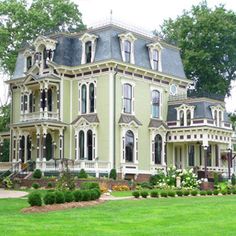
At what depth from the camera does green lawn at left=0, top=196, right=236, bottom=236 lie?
14711 millimetres

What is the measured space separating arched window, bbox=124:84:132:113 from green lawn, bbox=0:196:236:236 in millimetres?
17540

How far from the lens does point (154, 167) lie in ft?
136

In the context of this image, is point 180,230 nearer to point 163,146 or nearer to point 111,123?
point 111,123

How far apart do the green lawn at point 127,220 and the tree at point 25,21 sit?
104ft

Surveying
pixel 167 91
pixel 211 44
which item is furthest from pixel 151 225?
pixel 211 44

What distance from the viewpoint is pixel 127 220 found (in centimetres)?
1728

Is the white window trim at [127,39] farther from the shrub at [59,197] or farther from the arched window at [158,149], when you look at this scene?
the shrub at [59,197]

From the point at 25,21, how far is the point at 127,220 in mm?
38423

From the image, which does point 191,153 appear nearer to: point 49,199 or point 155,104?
point 155,104

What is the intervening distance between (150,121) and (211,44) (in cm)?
1437

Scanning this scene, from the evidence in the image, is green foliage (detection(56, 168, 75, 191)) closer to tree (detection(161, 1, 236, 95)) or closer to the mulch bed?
the mulch bed

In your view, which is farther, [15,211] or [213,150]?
[213,150]

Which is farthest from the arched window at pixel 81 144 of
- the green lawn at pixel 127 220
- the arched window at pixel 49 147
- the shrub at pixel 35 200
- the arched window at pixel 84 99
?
the shrub at pixel 35 200

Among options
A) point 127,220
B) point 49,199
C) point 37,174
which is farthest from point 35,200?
point 37,174
